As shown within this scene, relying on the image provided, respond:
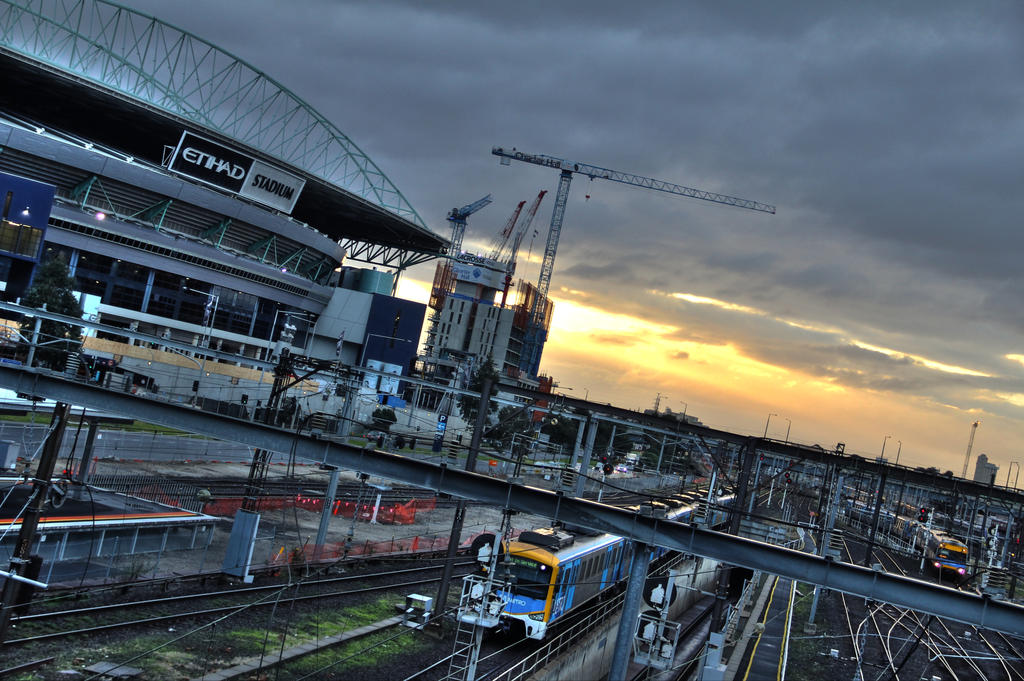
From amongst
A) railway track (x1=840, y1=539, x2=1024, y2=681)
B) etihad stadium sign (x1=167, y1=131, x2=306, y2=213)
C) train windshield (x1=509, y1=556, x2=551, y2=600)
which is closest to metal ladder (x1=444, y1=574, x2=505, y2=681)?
train windshield (x1=509, y1=556, x2=551, y2=600)

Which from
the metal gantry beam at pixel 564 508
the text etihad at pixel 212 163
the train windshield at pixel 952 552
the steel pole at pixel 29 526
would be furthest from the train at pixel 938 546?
the text etihad at pixel 212 163

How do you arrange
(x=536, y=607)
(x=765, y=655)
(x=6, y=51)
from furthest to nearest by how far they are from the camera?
(x=6, y=51), (x=765, y=655), (x=536, y=607)

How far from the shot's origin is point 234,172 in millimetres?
88438

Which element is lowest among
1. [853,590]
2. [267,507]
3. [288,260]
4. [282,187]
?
[267,507]

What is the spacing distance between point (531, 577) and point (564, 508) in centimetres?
723

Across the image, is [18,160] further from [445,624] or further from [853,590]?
[853,590]

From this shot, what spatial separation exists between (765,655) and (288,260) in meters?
80.5

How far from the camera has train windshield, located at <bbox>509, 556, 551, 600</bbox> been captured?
2803cm

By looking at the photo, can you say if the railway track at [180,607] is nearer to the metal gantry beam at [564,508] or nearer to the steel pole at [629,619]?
the metal gantry beam at [564,508]

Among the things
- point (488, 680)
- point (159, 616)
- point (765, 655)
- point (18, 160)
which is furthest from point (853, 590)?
point (18, 160)

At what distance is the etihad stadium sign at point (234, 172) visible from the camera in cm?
8481

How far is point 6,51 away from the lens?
7381cm

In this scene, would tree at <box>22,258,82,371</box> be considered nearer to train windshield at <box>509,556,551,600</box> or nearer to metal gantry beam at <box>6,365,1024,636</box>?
metal gantry beam at <box>6,365,1024,636</box>

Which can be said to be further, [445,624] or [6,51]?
[6,51]
